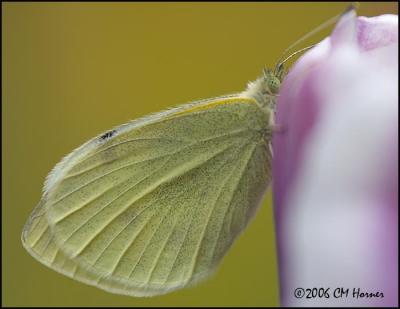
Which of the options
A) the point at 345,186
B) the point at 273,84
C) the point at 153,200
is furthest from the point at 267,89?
the point at 345,186

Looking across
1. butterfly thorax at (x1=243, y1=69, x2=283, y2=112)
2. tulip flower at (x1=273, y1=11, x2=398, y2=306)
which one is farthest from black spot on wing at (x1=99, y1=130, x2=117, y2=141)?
tulip flower at (x1=273, y1=11, x2=398, y2=306)

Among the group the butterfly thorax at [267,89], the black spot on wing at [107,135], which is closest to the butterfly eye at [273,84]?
the butterfly thorax at [267,89]

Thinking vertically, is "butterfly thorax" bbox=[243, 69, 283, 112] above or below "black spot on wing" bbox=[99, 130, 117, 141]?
above

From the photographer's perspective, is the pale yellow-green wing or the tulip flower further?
the pale yellow-green wing

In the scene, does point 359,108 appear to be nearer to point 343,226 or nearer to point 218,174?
point 343,226

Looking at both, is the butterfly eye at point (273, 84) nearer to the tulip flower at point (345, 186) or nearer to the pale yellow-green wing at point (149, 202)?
the pale yellow-green wing at point (149, 202)

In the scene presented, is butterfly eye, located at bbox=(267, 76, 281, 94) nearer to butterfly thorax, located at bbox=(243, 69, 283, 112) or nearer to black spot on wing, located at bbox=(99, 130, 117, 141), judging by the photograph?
butterfly thorax, located at bbox=(243, 69, 283, 112)
